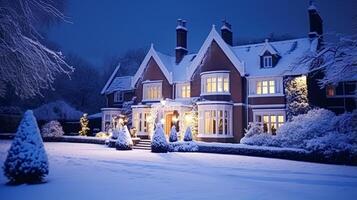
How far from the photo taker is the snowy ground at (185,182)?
9.81 metres

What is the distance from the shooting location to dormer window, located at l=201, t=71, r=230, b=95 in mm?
29234

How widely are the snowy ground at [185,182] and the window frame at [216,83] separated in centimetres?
1309

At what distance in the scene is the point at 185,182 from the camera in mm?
11836

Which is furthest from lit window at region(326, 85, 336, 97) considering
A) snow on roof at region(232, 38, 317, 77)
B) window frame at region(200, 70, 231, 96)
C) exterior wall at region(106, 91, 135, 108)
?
exterior wall at region(106, 91, 135, 108)

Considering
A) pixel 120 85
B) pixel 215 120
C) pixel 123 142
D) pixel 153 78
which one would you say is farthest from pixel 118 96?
pixel 215 120

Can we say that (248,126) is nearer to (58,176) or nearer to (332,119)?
(332,119)

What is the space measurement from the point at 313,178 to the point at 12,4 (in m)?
12.1

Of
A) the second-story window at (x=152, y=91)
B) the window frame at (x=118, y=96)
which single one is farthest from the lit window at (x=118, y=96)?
the second-story window at (x=152, y=91)

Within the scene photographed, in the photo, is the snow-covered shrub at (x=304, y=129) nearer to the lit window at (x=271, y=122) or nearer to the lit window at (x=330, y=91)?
the lit window at (x=271, y=122)

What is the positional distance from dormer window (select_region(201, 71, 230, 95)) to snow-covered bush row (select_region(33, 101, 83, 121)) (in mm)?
27738

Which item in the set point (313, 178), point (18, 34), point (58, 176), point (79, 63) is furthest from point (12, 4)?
point (79, 63)

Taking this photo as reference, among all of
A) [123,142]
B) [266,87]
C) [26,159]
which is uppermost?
[266,87]

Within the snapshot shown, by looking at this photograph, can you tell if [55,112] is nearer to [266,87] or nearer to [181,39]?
[181,39]

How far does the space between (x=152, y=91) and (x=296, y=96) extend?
1404cm
